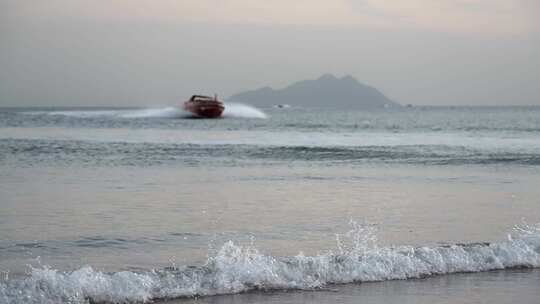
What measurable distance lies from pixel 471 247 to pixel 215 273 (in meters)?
4.06

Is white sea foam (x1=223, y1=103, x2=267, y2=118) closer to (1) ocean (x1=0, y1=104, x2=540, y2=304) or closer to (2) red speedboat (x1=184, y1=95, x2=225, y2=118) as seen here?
(2) red speedboat (x1=184, y1=95, x2=225, y2=118)

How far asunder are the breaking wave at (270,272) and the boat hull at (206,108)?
68635 millimetres

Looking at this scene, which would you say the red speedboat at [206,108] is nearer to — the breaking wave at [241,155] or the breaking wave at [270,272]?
the breaking wave at [241,155]

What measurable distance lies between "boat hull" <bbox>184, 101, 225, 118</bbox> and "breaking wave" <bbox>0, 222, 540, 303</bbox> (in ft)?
225

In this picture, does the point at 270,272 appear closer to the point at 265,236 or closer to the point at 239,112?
the point at 265,236

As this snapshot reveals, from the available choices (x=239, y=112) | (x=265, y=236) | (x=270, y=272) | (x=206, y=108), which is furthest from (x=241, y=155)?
(x=239, y=112)

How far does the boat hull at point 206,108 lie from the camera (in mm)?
80375

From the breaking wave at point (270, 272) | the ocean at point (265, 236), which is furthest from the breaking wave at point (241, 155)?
the breaking wave at point (270, 272)

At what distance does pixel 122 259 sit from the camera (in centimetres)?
1051

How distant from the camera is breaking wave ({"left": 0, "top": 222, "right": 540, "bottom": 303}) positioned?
28.8ft

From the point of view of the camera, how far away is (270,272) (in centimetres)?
974

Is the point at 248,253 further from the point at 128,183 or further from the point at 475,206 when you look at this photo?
the point at 128,183

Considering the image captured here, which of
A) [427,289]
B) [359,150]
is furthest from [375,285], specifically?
[359,150]

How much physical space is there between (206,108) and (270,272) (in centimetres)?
7150
